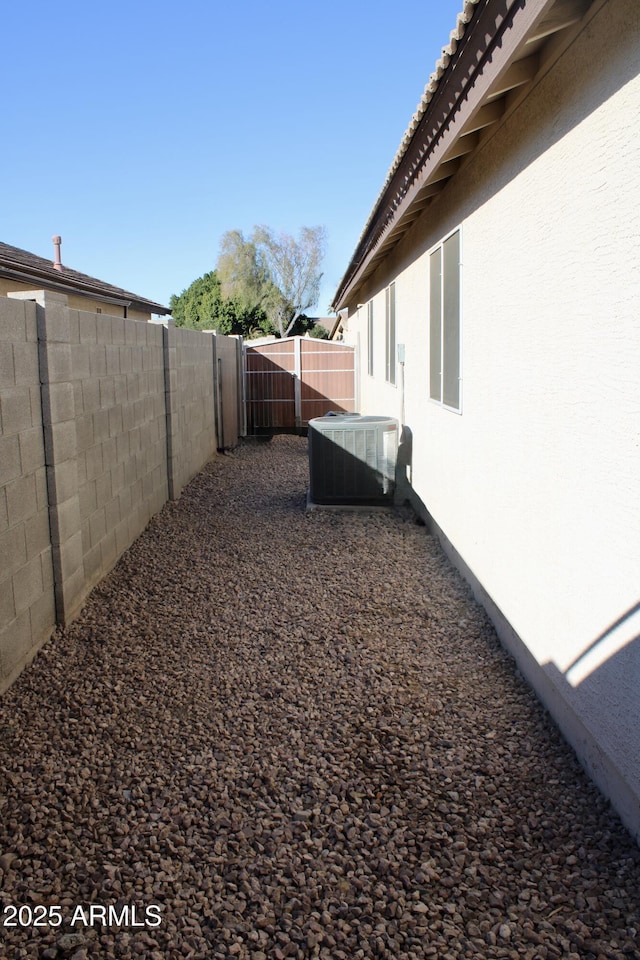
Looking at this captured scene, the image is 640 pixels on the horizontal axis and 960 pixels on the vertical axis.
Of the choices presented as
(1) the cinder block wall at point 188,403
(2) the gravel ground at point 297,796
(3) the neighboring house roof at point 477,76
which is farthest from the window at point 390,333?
(2) the gravel ground at point 297,796

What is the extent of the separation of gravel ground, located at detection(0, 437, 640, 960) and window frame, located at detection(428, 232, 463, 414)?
6.33 feet

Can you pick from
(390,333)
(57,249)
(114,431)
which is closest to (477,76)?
(114,431)

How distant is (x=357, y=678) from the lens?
4.49 m

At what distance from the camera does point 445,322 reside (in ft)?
21.9

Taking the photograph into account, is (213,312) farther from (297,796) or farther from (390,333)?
(297,796)

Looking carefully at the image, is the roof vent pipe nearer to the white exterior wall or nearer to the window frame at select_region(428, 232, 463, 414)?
the window frame at select_region(428, 232, 463, 414)

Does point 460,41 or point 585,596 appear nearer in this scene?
point 585,596

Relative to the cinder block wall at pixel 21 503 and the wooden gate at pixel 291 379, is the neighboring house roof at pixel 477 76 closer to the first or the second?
the cinder block wall at pixel 21 503

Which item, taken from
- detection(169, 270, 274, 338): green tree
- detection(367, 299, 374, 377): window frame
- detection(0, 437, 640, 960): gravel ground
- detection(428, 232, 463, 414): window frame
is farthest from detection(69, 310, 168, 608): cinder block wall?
detection(169, 270, 274, 338): green tree

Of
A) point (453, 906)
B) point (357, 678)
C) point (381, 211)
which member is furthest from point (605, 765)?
point (381, 211)

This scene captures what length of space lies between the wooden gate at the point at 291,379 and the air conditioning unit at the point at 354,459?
10493 millimetres

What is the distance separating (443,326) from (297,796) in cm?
452

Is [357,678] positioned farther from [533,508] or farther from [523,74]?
[523,74]

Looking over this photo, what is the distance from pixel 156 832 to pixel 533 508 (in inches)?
95.1
